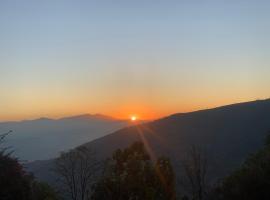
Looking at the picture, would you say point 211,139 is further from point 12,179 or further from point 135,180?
point 12,179

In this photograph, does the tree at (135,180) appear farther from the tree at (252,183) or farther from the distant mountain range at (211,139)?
the distant mountain range at (211,139)

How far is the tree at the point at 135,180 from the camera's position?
1301 inches

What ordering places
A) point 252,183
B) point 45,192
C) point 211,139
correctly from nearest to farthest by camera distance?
point 252,183, point 45,192, point 211,139

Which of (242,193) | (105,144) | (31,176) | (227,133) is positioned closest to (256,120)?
(227,133)

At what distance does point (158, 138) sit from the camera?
620 ft

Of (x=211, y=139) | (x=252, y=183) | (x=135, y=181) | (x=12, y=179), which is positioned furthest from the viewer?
(x=211, y=139)

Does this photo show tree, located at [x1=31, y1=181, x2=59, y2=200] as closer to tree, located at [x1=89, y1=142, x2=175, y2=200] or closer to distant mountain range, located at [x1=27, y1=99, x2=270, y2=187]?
tree, located at [x1=89, y1=142, x2=175, y2=200]

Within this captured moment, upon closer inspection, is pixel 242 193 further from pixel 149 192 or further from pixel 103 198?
pixel 103 198

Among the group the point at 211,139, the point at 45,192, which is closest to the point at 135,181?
the point at 45,192

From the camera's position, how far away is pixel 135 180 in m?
33.2

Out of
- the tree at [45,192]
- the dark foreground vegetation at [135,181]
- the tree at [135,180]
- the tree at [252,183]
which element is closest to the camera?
the dark foreground vegetation at [135,181]

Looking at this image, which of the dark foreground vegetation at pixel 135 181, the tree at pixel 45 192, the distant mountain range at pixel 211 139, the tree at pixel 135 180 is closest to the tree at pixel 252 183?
the dark foreground vegetation at pixel 135 181

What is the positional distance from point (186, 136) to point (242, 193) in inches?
5670

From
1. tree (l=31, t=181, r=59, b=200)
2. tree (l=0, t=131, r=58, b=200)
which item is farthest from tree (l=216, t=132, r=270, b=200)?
tree (l=0, t=131, r=58, b=200)
